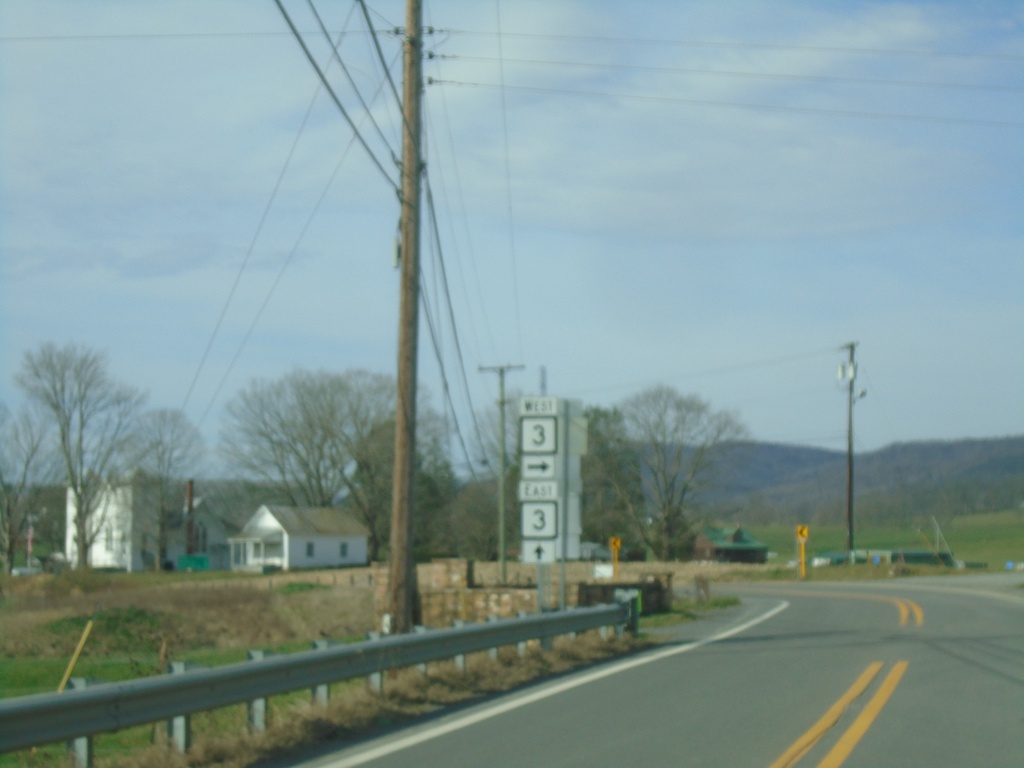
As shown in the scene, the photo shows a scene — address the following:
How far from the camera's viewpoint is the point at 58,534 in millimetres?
74688

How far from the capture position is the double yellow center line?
8.38 m

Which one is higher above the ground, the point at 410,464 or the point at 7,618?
the point at 410,464

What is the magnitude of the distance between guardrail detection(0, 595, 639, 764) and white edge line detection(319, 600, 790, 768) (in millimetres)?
956

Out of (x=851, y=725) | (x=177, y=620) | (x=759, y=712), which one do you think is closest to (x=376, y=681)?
(x=759, y=712)

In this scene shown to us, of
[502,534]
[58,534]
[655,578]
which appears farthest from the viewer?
[58,534]

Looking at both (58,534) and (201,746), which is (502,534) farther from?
(58,534)

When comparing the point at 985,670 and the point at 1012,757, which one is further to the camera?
the point at 985,670

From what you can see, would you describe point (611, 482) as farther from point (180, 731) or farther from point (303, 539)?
point (180, 731)

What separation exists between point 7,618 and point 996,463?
597 feet

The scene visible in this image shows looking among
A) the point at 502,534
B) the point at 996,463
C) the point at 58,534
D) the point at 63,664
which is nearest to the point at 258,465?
the point at 58,534

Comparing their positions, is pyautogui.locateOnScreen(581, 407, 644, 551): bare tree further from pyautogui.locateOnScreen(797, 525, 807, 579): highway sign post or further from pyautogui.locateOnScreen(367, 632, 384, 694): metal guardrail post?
pyautogui.locateOnScreen(367, 632, 384, 694): metal guardrail post

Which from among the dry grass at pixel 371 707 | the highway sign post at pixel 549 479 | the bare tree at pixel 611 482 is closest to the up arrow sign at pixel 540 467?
the highway sign post at pixel 549 479

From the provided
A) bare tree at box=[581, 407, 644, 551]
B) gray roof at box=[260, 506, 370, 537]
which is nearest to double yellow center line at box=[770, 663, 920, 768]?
bare tree at box=[581, 407, 644, 551]

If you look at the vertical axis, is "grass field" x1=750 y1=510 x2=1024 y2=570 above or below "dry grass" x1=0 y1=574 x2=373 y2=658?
below
